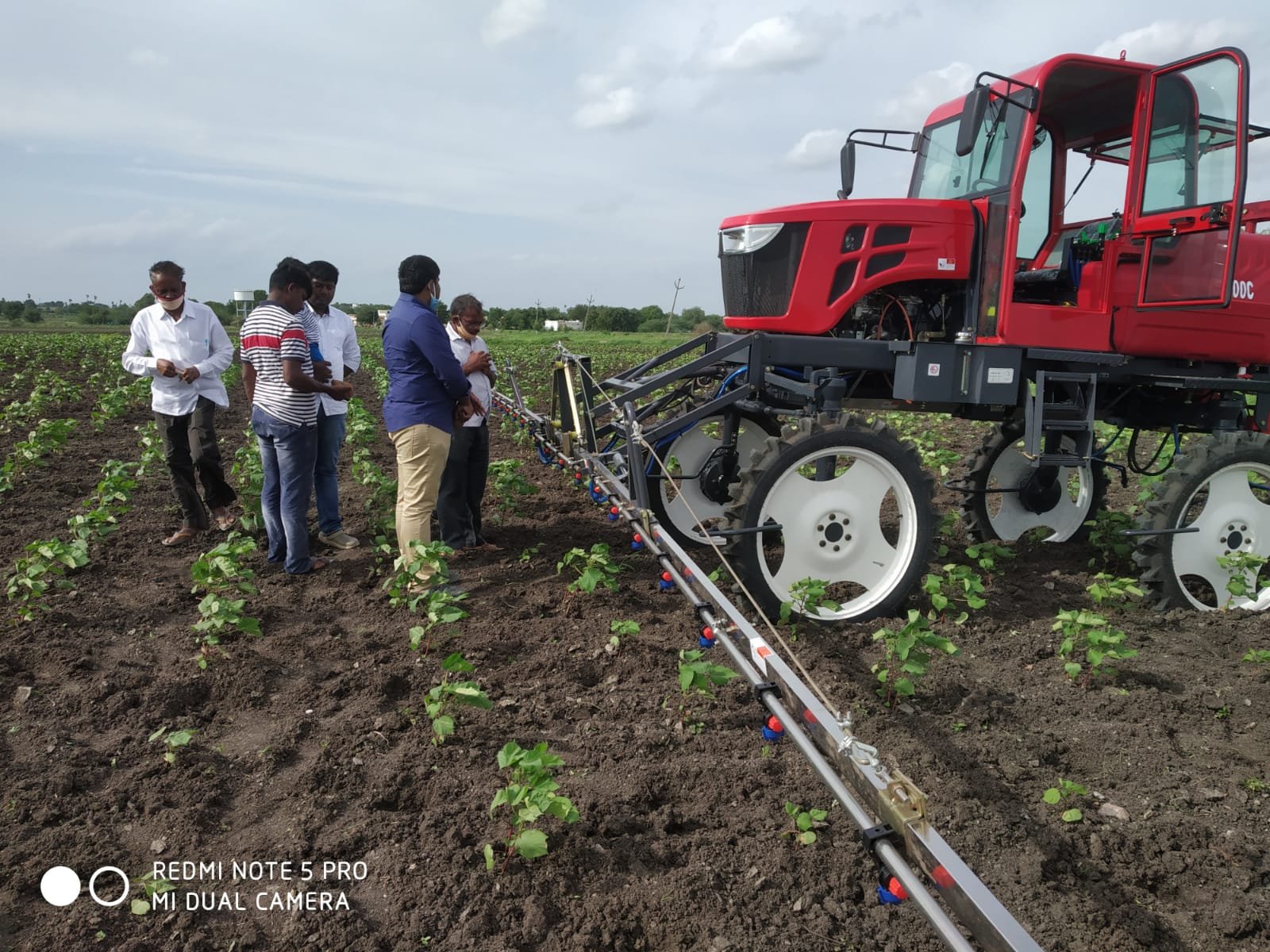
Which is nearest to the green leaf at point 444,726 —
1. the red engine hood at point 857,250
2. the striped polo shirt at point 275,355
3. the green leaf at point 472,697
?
the green leaf at point 472,697

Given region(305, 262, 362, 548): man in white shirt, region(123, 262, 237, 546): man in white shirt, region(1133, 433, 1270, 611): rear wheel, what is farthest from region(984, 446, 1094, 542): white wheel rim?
region(123, 262, 237, 546): man in white shirt

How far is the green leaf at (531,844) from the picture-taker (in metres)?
2.29

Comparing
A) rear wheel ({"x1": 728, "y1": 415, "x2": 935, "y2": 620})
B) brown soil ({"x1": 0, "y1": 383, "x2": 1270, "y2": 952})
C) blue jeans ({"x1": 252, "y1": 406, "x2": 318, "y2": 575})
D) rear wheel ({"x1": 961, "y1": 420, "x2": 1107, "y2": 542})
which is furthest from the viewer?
rear wheel ({"x1": 961, "y1": 420, "x2": 1107, "y2": 542})

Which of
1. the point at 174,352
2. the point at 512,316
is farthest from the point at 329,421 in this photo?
the point at 512,316

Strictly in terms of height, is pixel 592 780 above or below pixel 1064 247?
below

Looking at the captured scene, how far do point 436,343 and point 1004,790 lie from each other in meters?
3.40

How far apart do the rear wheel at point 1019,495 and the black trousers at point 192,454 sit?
17.1 feet

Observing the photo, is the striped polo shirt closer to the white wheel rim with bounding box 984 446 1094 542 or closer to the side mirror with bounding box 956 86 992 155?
the side mirror with bounding box 956 86 992 155

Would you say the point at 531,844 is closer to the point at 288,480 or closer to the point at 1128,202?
the point at 288,480

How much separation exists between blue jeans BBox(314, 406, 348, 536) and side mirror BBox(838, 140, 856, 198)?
3.55 m

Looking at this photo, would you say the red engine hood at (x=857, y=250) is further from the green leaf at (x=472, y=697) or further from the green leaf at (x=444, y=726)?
the green leaf at (x=444, y=726)

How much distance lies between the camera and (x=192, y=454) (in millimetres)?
5641

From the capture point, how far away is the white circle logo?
2.35 meters

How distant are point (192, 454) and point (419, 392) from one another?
6.72 ft
